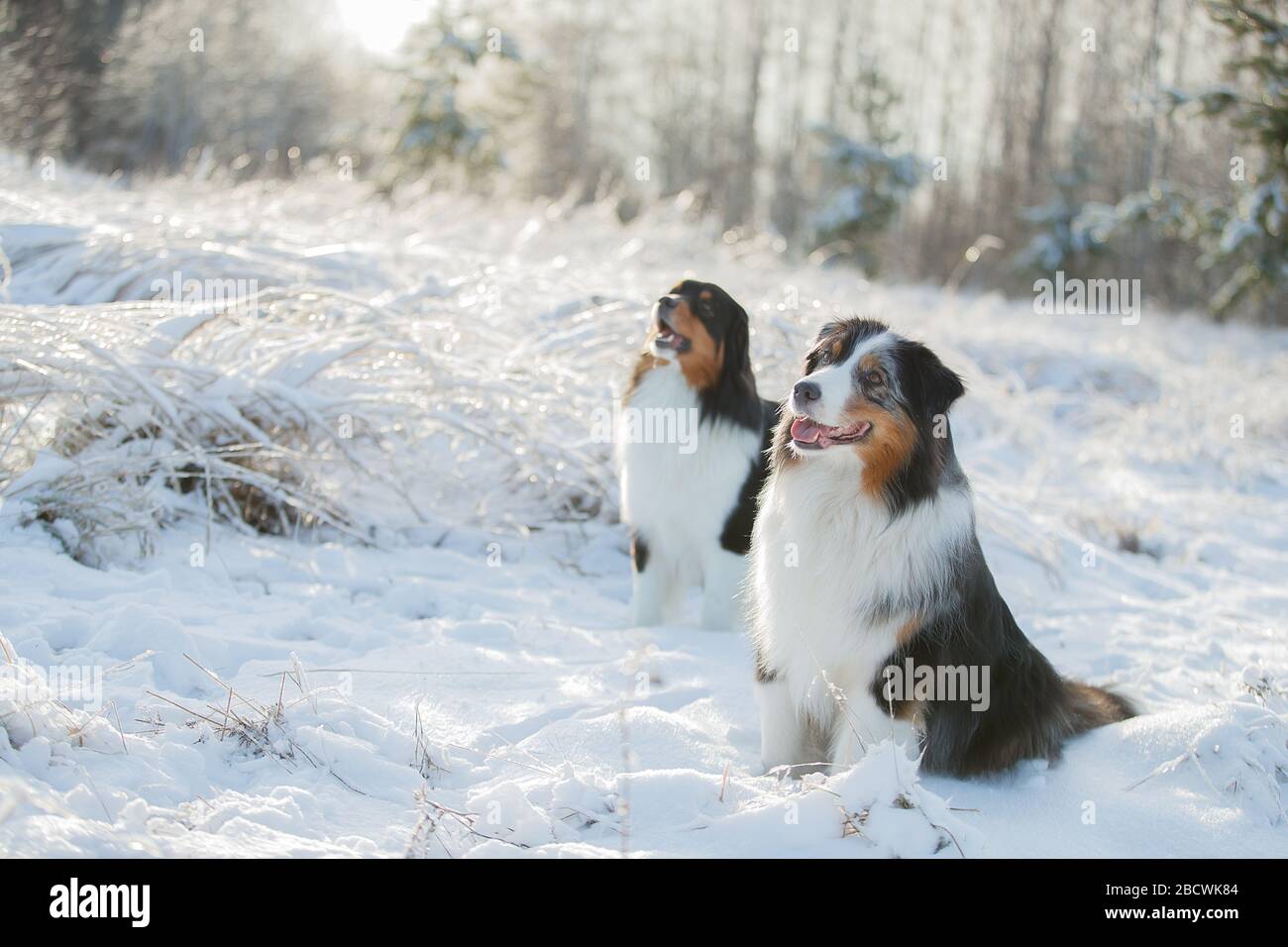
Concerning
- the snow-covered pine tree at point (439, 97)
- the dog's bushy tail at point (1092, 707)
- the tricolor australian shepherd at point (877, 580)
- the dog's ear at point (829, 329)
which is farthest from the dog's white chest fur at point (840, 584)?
the snow-covered pine tree at point (439, 97)

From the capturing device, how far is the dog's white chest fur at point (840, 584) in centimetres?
326

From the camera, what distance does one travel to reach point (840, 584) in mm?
3301

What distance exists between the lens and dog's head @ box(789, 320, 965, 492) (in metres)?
3.22

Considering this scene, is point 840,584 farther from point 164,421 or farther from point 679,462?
point 164,421

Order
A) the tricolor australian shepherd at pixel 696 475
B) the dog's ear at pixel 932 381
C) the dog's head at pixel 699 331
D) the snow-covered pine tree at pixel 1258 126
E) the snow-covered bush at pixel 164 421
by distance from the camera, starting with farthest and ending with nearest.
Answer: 1. the snow-covered pine tree at pixel 1258 126
2. the tricolor australian shepherd at pixel 696 475
3. the dog's head at pixel 699 331
4. the snow-covered bush at pixel 164 421
5. the dog's ear at pixel 932 381

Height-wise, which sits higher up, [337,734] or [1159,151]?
[1159,151]

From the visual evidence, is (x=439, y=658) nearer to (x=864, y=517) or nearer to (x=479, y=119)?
(x=864, y=517)

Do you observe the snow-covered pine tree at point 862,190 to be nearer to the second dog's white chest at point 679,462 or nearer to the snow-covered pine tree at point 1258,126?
the snow-covered pine tree at point 1258,126

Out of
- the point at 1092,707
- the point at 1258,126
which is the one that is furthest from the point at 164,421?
the point at 1258,126

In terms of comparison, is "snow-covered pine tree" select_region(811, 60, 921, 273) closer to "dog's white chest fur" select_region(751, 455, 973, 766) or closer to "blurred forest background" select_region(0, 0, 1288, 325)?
"blurred forest background" select_region(0, 0, 1288, 325)

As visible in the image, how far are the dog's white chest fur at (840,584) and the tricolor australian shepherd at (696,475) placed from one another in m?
1.75
